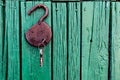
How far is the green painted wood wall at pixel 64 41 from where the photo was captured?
3111 millimetres

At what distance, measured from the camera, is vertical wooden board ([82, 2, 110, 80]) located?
10.2 feet

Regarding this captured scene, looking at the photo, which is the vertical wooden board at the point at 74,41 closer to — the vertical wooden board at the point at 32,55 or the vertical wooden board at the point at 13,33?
the vertical wooden board at the point at 32,55

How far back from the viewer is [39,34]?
310 cm

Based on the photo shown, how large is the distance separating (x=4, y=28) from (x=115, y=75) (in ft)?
2.52

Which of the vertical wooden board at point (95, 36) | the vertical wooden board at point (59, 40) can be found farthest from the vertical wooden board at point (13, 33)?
the vertical wooden board at point (95, 36)

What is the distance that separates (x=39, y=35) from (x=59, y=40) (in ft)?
0.43

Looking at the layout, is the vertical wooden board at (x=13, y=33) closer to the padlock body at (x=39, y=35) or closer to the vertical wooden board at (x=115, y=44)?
the padlock body at (x=39, y=35)

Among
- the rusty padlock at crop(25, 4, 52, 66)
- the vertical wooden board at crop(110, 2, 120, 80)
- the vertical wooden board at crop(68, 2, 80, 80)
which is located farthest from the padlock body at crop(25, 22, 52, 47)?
the vertical wooden board at crop(110, 2, 120, 80)

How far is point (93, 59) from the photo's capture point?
3.14 meters

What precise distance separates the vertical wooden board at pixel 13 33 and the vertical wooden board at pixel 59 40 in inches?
9.2

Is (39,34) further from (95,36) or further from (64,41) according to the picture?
(95,36)

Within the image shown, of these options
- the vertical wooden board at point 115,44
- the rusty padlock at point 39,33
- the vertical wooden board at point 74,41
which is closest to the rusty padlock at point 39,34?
the rusty padlock at point 39,33

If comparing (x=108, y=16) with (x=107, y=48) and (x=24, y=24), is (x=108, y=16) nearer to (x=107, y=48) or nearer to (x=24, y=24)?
(x=107, y=48)

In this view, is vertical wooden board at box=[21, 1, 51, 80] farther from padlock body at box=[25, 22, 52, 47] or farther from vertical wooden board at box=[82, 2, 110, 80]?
vertical wooden board at box=[82, 2, 110, 80]
